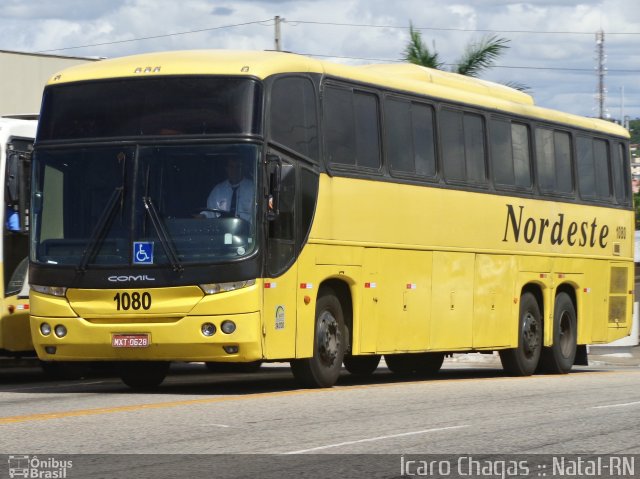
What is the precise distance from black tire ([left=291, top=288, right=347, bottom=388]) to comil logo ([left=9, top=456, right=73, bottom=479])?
23.5 feet

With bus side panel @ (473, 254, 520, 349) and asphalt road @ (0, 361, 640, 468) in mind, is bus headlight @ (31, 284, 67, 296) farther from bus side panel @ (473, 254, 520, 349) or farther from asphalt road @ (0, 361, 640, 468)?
bus side panel @ (473, 254, 520, 349)

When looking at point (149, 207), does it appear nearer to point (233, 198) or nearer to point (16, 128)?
point (233, 198)

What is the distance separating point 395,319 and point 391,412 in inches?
195

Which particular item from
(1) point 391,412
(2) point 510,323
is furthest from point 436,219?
(1) point 391,412

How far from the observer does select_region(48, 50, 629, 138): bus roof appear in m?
16.5

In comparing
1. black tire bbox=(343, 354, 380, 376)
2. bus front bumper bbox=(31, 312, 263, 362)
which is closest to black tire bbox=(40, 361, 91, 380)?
black tire bbox=(343, 354, 380, 376)

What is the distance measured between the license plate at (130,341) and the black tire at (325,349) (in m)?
2.05

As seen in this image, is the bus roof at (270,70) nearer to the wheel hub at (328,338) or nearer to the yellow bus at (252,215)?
the yellow bus at (252,215)

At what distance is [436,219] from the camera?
2019 cm

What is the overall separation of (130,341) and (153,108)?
257cm

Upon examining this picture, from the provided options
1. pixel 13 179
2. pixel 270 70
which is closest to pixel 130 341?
pixel 13 179

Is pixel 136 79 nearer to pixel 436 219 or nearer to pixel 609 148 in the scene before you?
pixel 436 219

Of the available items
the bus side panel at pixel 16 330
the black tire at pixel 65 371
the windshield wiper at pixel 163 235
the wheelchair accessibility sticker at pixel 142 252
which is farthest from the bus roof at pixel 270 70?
the black tire at pixel 65 371

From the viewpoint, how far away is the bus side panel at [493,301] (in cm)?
2147
